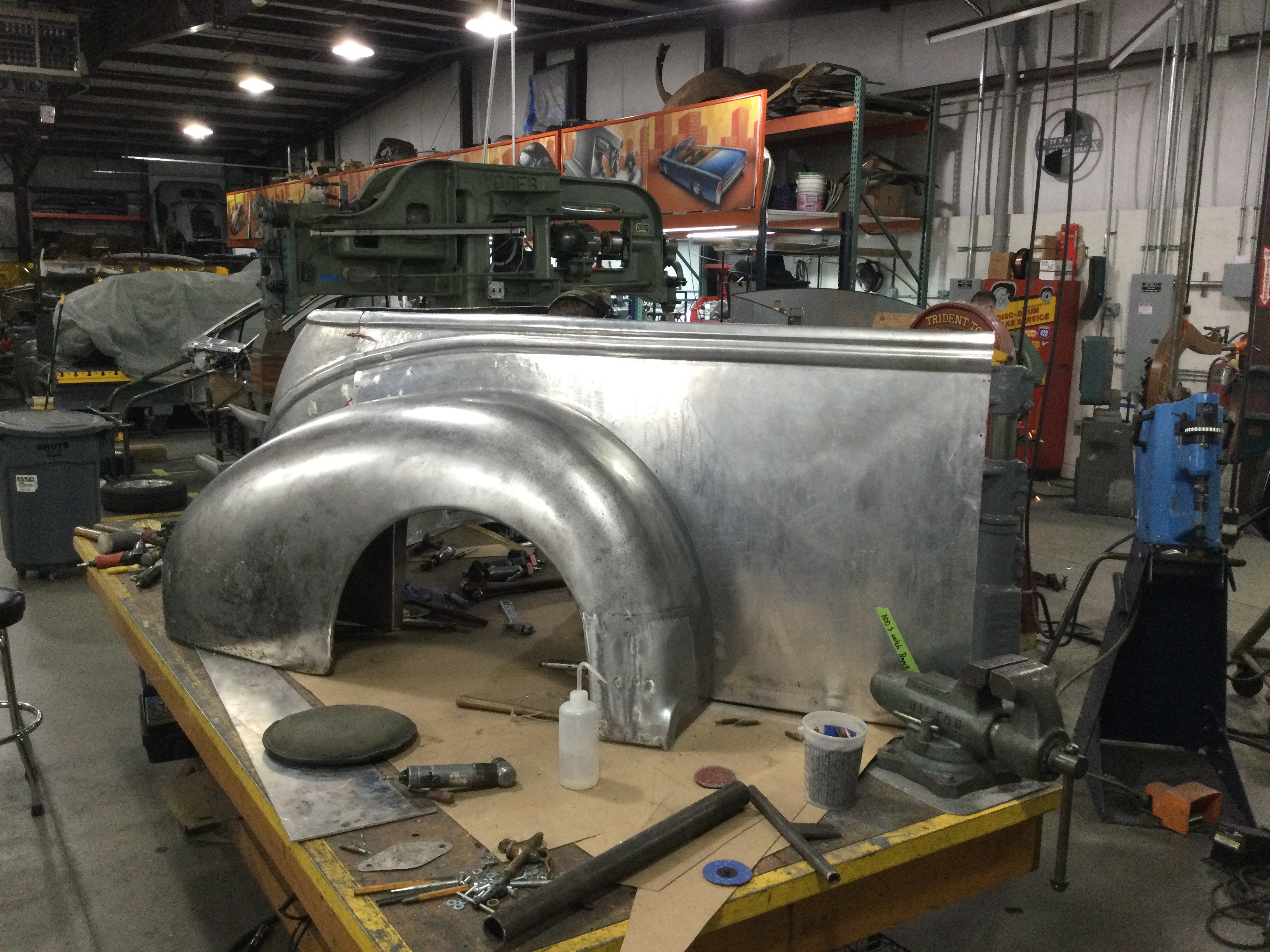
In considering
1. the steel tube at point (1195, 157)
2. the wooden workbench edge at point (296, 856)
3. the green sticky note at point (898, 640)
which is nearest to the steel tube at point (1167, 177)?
the steel tube at point (1195, 157)

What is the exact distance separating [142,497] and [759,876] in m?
3.06

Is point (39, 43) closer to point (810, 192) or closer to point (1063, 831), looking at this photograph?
point (810, 192)

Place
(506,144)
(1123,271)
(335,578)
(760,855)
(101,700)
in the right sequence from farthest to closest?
(506,144) < (1123,271) < (101,700) < (335,578) < (760,855)

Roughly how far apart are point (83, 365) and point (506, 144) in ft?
13.6

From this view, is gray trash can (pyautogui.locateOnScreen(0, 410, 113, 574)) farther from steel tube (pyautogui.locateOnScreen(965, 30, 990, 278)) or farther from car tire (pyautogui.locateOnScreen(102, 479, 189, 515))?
steel tube (pyautogui.locateOnScreen(965, 30, 990, 278))

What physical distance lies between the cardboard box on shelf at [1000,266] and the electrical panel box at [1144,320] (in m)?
0.89

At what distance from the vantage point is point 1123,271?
23.1ft

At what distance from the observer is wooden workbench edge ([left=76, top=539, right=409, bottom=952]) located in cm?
125

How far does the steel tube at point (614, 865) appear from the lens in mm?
1205

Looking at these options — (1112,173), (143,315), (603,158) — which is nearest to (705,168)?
(603,158)

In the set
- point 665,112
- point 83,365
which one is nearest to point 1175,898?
point 665,112

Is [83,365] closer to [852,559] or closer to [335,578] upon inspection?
[335,578]

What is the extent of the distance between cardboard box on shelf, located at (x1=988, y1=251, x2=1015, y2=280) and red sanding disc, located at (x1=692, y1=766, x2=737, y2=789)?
6.38m

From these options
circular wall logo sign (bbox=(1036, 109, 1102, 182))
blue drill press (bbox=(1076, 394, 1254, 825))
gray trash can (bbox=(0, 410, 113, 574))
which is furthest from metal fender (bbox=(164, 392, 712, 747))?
circular wall logo sign (bbox=(1036, 109, 1102, 182))
